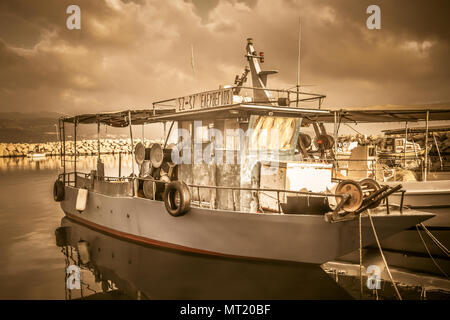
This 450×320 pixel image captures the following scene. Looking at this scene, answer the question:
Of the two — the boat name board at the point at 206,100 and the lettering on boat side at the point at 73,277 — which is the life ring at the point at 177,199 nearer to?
the boat name board at the point at 206,100

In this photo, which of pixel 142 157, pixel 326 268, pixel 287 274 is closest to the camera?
pixel 287 274

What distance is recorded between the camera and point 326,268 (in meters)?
8.65

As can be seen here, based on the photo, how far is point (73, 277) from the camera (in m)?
8.84

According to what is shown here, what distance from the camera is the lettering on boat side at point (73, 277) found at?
27.2 feet

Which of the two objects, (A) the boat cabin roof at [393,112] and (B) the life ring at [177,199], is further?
(A) the boat cabin roof at [393,112]

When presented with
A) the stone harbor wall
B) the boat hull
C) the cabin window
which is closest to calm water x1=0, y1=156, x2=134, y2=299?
the boat hull

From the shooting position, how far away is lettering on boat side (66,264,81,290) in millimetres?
8297

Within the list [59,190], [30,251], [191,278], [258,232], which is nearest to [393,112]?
[258,232]
